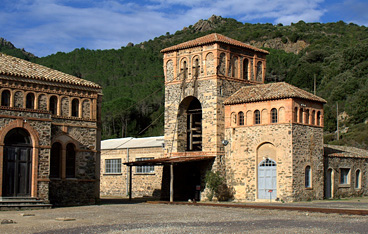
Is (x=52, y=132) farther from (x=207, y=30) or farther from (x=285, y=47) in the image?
(x=207, y=30)

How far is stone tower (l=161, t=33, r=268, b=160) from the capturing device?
34375 mm

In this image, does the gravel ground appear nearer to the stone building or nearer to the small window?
the stone building

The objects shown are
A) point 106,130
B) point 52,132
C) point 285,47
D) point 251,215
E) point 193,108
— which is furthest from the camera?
point 285,47

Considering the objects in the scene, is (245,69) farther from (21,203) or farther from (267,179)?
(21,203)

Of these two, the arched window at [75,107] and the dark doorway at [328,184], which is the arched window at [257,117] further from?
the arched window at [75,107]

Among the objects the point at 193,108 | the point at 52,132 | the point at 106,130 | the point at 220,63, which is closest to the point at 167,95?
the point at 193,108

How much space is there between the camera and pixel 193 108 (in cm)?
3709

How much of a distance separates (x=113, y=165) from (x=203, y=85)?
14.2 m

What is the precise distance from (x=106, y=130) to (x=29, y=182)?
45079mm

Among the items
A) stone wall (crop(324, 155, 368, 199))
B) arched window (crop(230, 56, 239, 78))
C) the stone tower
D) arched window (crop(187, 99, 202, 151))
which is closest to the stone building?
the stone tower

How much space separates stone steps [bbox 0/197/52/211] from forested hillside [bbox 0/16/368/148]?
65.3ft

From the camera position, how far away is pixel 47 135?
2702cm

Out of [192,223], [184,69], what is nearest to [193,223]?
[192,223]

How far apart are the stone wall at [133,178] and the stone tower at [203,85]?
5.09m
